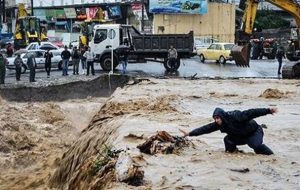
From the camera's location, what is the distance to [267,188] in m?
8.82

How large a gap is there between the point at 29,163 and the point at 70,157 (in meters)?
4.04

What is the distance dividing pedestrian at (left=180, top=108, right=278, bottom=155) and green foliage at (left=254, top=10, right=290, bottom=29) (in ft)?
216

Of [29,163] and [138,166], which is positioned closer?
[138,166]

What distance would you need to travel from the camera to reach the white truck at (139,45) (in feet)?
122

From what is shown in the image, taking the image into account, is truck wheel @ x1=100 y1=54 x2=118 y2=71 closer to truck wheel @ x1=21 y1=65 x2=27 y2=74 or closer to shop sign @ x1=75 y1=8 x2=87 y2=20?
truck wheel @ x1=21 y1=65 x2=27 y2=74

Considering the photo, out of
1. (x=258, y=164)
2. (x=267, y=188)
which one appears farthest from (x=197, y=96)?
(x=267, y=188)

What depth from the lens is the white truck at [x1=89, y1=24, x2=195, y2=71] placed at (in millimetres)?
37188

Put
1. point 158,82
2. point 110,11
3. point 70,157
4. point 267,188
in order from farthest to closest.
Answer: point 110,11, point 158,82, point 70,157, point 267,188

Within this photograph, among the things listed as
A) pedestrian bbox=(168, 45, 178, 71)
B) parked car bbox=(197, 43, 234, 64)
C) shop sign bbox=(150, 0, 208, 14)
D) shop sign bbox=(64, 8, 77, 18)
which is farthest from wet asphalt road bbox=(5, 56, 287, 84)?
shop sign bbox=(64, 8, 77, 18)

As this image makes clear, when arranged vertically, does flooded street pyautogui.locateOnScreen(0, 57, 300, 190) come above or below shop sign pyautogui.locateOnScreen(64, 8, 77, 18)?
below

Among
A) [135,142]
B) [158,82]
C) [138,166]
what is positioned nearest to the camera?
[138,166]

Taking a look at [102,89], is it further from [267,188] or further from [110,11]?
[110,11]

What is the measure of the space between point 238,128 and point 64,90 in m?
20.1

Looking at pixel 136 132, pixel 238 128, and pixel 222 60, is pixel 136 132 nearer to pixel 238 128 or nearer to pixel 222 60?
pixel 238 128
